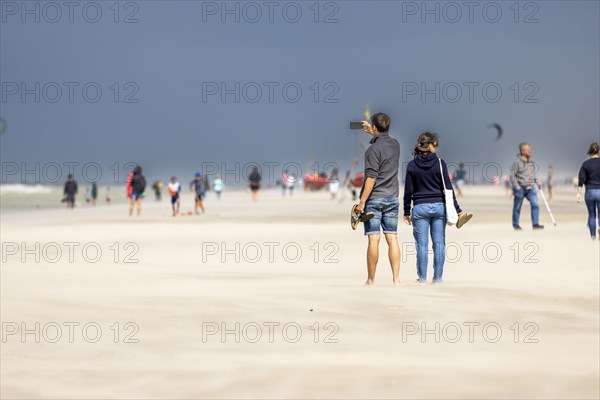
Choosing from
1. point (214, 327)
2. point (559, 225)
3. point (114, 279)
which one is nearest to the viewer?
point (214, 327)

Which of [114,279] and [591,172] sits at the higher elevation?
[591,172]

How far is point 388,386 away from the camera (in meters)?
8.11

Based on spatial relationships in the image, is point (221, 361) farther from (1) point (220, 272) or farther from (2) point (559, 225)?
(2) point (559, 225)

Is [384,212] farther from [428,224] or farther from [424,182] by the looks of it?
[428,224]

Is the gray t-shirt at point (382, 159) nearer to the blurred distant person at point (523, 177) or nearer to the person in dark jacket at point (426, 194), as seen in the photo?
the person in dark jacket at point (426, 194)

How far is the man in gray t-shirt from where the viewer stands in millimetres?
Result: 8750

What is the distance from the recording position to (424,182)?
10.2 metres

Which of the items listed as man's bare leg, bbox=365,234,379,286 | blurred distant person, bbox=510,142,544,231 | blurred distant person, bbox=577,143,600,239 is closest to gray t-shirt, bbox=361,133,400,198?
man's bare leg, bbox=365,234,379,286

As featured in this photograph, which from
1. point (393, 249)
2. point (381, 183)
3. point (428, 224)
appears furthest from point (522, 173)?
point (381, 183)

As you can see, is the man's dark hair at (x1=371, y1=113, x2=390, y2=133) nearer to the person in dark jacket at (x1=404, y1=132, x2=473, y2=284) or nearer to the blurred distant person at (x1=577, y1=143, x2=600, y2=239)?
the person in dark jacket at (x1=404, y1=132, x2=473, y2=284)

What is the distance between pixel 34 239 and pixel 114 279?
9.62 m

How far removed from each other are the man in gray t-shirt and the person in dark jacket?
1.75 ft

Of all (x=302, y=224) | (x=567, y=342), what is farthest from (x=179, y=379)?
(x=302, y=224)

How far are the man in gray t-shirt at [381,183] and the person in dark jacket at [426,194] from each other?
1.75 feet
